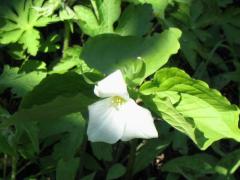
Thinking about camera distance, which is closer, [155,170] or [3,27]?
[3,27]

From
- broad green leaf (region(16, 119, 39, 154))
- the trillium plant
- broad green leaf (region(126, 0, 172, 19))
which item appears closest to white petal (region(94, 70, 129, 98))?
the trillium plant

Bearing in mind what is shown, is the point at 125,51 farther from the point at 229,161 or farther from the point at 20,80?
the point at 229,161

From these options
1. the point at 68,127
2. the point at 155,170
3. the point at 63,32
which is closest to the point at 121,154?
the point at 155,170

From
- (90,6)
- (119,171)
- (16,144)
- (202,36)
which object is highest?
(90,6)

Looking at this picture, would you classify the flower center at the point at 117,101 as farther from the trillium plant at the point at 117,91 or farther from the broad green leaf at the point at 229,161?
the broad green leaf at the point at 229,161

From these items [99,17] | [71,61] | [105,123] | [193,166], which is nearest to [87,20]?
[99,17]

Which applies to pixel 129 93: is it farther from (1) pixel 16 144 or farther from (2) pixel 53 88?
(1) pixel 16 144

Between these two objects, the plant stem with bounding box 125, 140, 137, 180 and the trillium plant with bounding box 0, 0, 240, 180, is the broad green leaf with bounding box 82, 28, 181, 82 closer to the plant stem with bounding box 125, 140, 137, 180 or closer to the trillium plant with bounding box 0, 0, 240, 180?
the trillium plant with bounding box 0, 0, 240, 180

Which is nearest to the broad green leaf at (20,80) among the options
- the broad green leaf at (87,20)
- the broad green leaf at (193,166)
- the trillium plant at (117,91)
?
the trillium plant at (117,91)
